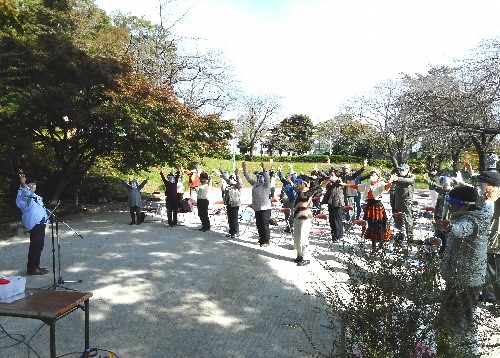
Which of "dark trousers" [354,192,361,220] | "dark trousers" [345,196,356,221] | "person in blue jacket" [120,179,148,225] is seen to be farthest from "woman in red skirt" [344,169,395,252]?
"person in blue jacket" [120,179,148,225]

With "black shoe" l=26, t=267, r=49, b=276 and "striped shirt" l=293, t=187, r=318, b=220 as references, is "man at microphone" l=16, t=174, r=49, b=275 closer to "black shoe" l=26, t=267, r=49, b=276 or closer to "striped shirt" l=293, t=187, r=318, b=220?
"black shoe" l=26, t=267, r=49, b=276

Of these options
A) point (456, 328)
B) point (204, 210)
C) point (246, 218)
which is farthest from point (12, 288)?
point (246, 218)

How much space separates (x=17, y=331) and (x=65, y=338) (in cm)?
74

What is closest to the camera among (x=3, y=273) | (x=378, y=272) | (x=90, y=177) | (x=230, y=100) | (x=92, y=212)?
(x=378, y=272)

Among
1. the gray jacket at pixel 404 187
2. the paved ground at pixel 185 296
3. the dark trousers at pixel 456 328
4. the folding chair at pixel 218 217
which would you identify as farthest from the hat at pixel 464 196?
the folding chair at pixel 218 217

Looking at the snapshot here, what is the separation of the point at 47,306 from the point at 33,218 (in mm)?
3817

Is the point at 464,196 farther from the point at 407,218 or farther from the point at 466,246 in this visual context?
the point at 407,218

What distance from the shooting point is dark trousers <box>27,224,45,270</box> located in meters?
7.02

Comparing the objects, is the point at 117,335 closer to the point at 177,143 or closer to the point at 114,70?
the point at 177,143

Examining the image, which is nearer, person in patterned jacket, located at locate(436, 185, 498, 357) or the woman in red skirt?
person in patterned jacket, located at locate(436, 185, 498, 357)

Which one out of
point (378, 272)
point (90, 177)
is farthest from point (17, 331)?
point (90, 177)

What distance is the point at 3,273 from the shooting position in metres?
7.36

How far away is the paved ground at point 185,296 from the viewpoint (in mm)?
4527

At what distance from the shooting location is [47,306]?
3729 millimetres
